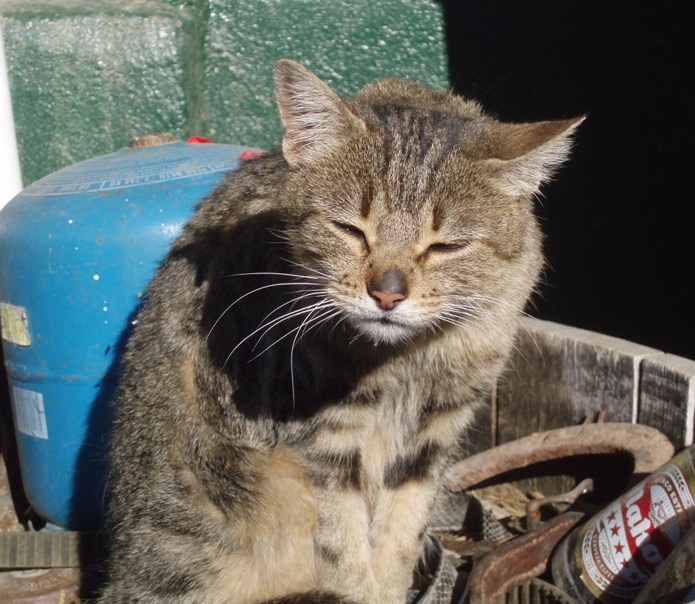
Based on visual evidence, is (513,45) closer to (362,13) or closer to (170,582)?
(362,13)

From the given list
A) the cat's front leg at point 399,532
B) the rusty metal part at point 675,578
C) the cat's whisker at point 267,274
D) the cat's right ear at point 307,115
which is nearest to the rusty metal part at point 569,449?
the cat's front leg at point 399,532

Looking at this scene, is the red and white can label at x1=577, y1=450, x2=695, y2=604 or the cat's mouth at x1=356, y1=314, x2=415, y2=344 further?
the red and white can label at x1=577, y1=450, x2=695, y2=604

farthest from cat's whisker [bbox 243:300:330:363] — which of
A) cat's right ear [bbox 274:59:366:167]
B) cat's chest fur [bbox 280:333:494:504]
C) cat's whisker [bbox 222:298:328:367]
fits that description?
cat's right ear [bbox 274:59:366:167]

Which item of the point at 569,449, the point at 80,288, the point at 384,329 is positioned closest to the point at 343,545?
the point at 384,329

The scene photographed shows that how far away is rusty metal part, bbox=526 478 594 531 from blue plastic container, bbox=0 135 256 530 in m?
1.52

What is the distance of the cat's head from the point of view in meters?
2.12

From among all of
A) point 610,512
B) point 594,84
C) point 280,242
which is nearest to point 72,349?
point 280,242

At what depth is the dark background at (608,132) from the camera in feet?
14.3

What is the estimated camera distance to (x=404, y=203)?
7.11 ft

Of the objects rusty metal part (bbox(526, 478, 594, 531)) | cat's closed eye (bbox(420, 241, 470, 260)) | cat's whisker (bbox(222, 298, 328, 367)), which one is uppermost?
cat's closed eye (bbox(420, 241, 470, 260))

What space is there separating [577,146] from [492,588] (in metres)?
2.75

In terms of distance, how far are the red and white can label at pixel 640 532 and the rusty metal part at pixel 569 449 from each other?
11.7 inches

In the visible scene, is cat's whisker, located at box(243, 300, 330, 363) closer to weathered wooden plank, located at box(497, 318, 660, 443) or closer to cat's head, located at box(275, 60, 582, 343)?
cat's head, located at box(275, 60, 582, 343)

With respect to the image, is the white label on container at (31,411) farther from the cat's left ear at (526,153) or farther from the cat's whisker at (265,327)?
the cat's left ear at (526,153)
